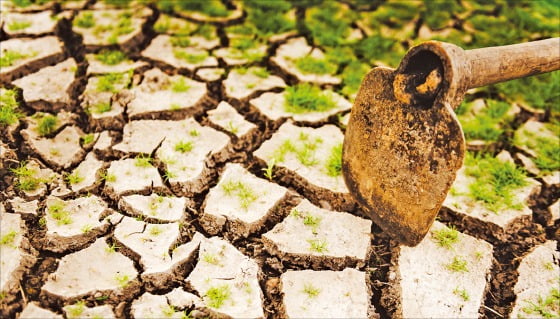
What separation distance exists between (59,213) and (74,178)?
0.24 metres

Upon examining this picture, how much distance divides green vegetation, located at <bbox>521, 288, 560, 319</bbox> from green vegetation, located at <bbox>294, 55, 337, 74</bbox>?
1886mm

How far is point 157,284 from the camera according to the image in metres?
1.76

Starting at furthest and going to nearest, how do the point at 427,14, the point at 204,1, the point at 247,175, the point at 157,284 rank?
the point at 427,14, the point at 204,1, the point at 247,175, the point at 157,284

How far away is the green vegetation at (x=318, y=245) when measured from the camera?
1928 mm

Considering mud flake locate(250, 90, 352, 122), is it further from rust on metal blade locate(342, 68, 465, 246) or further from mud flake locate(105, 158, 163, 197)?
mud flake locate(105, 158, 163, 197)

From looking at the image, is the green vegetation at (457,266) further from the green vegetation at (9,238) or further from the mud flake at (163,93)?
the green vegetation at (9,238)

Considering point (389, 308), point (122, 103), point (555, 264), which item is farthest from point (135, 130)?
point (555, 264)

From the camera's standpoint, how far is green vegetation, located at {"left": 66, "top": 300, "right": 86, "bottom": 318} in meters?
1.60

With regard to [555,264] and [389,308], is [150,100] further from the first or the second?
[555,264]

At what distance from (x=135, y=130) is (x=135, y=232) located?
2.43ft

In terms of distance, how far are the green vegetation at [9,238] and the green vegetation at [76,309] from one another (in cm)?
40

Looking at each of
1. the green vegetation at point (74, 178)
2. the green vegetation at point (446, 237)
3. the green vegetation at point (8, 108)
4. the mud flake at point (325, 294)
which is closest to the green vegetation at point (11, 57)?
the green vegetation at point (8, 108)

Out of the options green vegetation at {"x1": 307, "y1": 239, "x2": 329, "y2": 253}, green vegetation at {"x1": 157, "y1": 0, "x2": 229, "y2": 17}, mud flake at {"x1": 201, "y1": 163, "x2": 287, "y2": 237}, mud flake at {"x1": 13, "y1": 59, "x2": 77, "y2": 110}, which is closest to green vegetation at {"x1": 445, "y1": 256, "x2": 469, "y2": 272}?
green vegetation at {"x1": 307, "y1": 239, "x2": 329, "y2": 253}

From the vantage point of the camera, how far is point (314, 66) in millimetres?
3113
